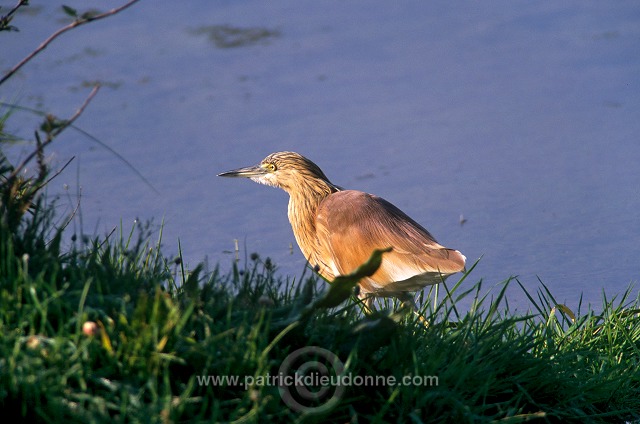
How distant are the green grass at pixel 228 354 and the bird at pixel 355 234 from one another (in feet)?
2.41

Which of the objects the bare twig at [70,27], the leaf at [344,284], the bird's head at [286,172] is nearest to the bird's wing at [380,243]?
the bird's head at [286,172]

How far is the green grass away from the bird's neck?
154 cm

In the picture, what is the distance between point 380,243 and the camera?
4.29 metres

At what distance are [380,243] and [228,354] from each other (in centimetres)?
184

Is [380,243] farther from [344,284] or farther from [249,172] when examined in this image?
[344,284]

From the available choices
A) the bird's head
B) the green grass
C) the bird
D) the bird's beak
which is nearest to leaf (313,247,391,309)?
the green grass

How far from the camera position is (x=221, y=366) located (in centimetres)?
256

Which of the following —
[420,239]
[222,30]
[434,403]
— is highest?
[222,30]

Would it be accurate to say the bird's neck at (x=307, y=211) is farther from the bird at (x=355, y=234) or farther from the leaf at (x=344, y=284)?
the leaf at (x=344, y=284)

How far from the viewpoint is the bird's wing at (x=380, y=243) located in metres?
4.04

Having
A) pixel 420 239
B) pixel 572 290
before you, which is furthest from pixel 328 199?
pixel 572 290

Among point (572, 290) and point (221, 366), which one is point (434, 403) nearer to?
point (221, 366)

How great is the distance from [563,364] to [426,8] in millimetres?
5302

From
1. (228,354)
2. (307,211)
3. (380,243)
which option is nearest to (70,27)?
(228,354)
